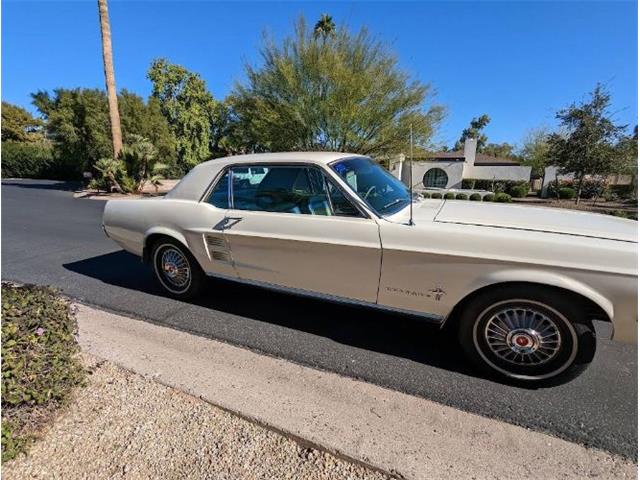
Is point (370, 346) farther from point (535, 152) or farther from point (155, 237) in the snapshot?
point (535, 152)

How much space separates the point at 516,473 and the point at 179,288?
3337 millimetres

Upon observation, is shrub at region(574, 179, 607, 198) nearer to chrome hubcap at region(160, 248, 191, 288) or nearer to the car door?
the car door

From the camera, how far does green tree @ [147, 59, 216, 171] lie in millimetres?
32625

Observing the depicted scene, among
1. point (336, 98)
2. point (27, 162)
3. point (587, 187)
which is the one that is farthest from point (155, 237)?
point (27, 162)

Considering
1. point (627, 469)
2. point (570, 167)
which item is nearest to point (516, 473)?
point (627, 469)

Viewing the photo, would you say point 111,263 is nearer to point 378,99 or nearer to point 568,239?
point 568,239

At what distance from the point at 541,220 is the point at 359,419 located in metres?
1.93

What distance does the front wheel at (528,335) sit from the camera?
2184 millimetres

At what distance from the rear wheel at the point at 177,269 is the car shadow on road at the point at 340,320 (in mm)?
170

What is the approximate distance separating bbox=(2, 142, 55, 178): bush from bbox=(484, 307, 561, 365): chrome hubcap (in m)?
38.7

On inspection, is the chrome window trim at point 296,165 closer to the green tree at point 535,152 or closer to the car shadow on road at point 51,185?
the car shadow on road at point 51,185

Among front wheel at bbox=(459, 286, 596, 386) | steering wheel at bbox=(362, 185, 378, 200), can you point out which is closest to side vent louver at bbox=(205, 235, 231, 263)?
steering wheel at bbox=(362, 185, 378, 200)

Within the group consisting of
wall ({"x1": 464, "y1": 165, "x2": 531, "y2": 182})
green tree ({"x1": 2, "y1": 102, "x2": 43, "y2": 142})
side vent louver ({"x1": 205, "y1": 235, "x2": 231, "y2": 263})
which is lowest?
side vent louver ({"x1": 205, "y1": 235, "x2": 231, "y2": 263})

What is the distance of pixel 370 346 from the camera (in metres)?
2.87
